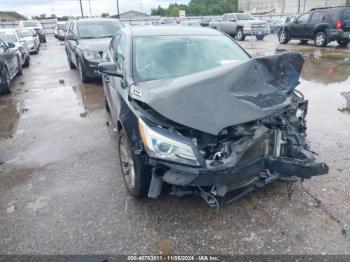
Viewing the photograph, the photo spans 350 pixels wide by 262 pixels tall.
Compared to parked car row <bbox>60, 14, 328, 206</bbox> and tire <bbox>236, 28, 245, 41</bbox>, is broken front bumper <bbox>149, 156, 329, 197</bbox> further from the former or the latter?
tire <bbox>236, 28, 245, 41</bbox>

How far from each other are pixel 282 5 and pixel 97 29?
72.6 m

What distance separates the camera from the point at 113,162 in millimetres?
4281

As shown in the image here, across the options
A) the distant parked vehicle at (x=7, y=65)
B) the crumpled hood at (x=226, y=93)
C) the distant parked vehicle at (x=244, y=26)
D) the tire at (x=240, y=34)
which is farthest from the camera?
the tire at (x=240, y=34)

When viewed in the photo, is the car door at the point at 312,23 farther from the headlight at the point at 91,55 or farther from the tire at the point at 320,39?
the headlight at the point at 91,55

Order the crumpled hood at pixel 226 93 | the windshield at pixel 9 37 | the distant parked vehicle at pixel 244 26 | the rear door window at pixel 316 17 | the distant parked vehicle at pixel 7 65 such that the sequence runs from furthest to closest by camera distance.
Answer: the distant parked vehicle at pixel 244 26, the rear door window at pixel 316 17, the windshield at pixel 9 37, the distant parked vehicle at pixel 7 65, the crumpled hood at pixel 226 93

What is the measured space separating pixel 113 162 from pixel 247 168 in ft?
7.06

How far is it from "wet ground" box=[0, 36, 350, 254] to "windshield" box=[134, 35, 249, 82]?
1.38 m

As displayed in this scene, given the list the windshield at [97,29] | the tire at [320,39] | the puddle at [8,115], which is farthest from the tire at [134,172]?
the tire at [320,39]

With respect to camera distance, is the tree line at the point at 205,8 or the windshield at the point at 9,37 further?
the tree line at the point at 205,8

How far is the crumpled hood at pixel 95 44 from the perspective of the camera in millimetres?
8586

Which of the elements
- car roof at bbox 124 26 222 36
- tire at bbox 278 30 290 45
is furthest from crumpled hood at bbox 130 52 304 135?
tire at bbox 278 30 290 45

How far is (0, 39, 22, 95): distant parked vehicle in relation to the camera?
8.12 meters

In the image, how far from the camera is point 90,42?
29.8ft

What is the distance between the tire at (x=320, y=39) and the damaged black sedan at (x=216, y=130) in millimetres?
14136
